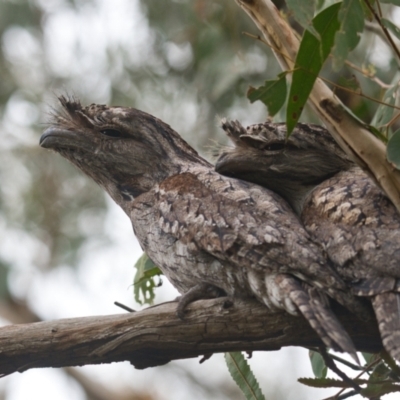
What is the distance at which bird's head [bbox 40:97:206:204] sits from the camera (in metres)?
3.17

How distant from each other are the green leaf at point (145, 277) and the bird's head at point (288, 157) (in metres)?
0.67

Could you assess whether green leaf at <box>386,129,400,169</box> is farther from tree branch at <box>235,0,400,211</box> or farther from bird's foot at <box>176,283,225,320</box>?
bird's foot at <box>176,283,225,320</box>

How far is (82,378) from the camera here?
799 cm

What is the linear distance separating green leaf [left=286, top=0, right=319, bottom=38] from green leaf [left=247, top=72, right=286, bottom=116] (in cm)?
25

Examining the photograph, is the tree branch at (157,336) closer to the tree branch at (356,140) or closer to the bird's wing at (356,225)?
the bird's wing at (356,225)

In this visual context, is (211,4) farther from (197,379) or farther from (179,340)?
(197,379)

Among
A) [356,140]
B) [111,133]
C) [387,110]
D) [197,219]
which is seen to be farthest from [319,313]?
[111,133]

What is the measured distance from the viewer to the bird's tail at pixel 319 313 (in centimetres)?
209

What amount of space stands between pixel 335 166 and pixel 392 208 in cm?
42

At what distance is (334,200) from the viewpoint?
8.31ft

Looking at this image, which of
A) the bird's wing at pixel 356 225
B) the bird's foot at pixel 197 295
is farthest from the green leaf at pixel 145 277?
the bird's wing at pixel 356 225

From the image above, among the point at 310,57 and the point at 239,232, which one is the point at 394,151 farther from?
the point at 239,232

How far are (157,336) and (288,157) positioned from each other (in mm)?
830

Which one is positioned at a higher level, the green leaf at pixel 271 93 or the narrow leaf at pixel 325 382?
the green leaf at pixel 271 93
